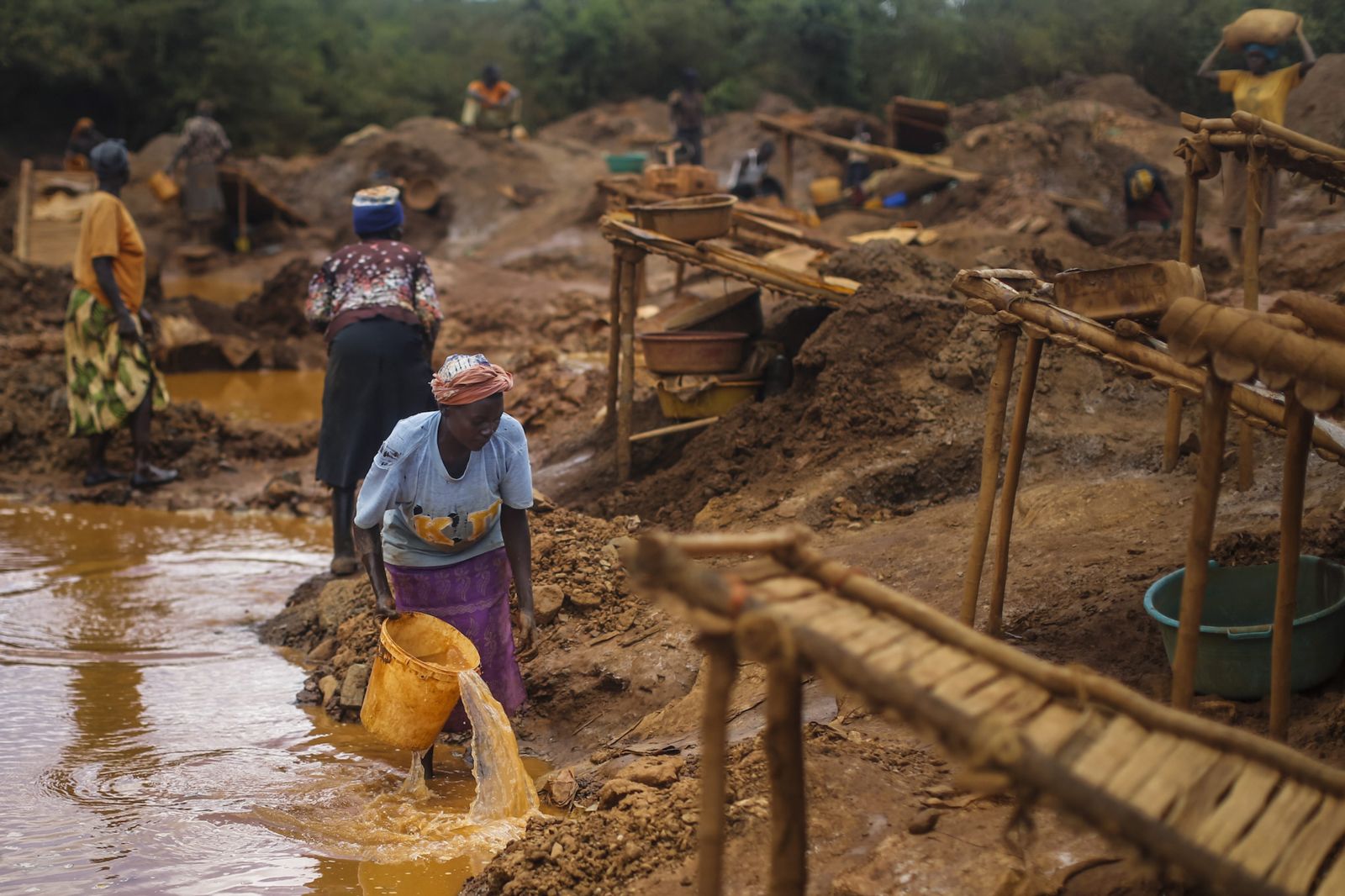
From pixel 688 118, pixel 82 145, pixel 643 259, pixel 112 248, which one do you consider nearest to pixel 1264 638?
pixel 643 259

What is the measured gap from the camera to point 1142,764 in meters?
1.94

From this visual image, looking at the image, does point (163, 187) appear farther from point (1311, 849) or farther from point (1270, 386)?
point (1311, 849)

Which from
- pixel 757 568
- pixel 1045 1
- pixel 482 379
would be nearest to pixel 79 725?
pixel 482 379

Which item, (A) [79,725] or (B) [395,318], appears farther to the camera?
(B) [395,318]

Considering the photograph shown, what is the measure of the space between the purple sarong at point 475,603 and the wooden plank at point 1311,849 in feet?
8.93

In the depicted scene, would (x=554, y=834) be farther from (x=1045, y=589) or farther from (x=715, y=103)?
(x=715, y=103)

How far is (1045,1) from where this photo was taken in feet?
78.7

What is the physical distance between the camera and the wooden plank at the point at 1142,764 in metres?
1.84

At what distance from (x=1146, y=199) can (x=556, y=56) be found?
68.5ft

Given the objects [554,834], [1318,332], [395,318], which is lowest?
[554,834]

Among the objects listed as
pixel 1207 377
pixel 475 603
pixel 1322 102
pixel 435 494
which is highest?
pixel 1322 102

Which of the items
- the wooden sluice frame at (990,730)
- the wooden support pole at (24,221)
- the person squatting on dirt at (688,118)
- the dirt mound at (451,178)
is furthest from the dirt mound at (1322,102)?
the wooden support pole at (24,221)

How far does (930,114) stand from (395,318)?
1241 centimetres

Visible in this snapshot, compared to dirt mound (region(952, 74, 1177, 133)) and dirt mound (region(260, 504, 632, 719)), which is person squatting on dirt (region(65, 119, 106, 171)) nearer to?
dirt mound (region(260, 504, 632, 719))
